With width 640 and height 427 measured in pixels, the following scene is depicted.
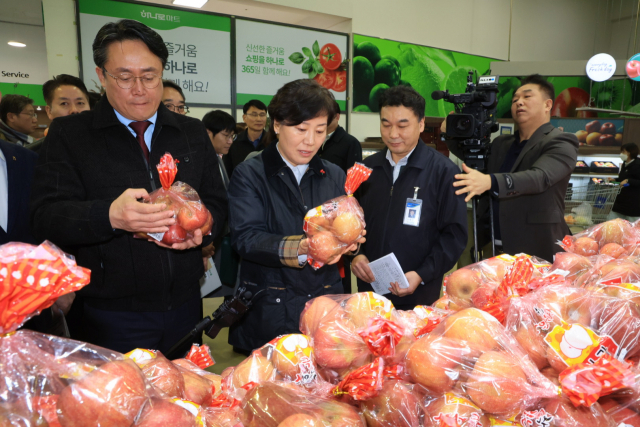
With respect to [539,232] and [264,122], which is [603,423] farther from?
[264,122]

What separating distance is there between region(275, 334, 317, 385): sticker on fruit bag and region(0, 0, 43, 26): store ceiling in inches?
316

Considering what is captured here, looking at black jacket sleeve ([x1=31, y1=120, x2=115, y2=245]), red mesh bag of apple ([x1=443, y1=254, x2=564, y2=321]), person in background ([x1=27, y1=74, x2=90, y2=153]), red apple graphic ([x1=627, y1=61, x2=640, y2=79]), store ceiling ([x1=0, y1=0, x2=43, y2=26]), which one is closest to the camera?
red mesh bag of apple ([x1=443, y1=254, x2=564, y2=321])

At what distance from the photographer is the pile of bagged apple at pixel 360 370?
57cm

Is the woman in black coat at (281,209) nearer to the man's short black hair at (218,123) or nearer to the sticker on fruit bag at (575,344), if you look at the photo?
the sticker on fruit bag at (575,344)

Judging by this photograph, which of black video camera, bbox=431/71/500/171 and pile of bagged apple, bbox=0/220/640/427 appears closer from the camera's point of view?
pile of bagged apple, bbox=0/220/640/427

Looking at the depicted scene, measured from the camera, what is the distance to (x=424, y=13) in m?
7.47

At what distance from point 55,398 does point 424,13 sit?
820cm

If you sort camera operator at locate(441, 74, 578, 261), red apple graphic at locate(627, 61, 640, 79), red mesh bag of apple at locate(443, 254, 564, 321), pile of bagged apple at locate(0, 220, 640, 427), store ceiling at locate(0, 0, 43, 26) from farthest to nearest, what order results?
store ceiling at locate(0, 0, 43, 26) → red apple graphic at locate(627, 61, 640, 79) → camera operator at locate(441, 74, 578, 261) → red mesh bag of apple at locate(443, 254, 564, 321) → pile of bagged apple at locate(0, 220, 640, 427)

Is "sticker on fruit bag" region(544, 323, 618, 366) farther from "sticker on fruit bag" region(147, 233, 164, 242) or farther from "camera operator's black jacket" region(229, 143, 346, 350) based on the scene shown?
"sticker on fruit bag" region(147, 233, 164, 242)

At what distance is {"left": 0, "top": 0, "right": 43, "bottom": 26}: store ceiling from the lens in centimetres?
668

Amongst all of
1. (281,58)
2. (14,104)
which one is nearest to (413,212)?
(14,104)

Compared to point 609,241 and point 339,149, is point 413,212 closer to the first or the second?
point 609,241

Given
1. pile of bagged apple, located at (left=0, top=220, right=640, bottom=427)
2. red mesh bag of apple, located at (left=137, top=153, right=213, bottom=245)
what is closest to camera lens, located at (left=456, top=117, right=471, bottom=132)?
pile of bagged apple, located at (left=0, top=220, right=640, bottom=427)

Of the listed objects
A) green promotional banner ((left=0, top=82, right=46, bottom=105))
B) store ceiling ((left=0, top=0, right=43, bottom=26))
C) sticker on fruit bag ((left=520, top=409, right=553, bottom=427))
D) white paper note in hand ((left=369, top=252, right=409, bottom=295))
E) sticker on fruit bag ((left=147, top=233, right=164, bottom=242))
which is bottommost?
white paper note in hand ((left=369, top=252, right=409, bottom=295))
